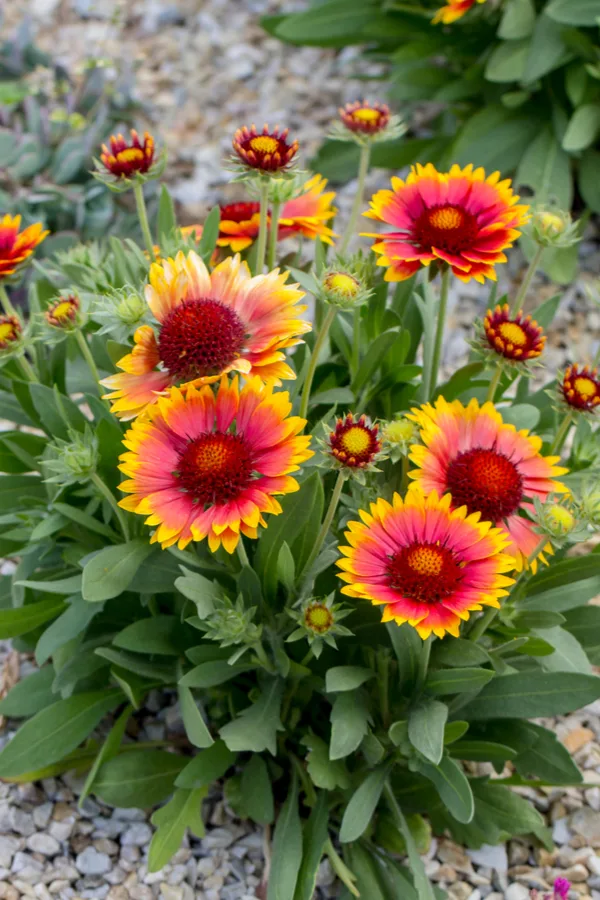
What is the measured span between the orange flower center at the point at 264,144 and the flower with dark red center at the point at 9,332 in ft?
1.47

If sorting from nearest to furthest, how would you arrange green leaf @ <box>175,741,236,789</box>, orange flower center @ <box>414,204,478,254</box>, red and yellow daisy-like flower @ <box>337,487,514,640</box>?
red and yellow daisy-like flower @ <box>337,487,514,640</box> → orange flower center @ <box>414,204,478,254</box> → green leaf @ <box>175,741,236,789</box>

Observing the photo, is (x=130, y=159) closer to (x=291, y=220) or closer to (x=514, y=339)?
(x=291, y=220)

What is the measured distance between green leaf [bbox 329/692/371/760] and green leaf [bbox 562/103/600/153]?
1889mm

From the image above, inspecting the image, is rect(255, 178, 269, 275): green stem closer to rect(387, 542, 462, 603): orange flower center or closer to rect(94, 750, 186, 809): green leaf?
rect(387, 542, 462, 603): orange flower center

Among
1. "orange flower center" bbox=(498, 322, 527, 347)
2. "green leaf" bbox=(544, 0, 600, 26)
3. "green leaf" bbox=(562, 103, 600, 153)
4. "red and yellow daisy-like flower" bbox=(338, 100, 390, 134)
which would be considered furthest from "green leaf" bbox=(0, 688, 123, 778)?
"green leaf" bbox=(544, 0, 600, 26)

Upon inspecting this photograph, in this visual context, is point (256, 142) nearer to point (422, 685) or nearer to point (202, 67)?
point (422, 685)

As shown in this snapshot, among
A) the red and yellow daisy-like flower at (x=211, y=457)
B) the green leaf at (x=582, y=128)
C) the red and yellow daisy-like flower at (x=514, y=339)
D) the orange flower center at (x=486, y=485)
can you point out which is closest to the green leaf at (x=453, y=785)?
the orange flower center at (x=486, y=485)

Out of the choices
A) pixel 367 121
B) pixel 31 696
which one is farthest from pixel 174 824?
pixel 367 121

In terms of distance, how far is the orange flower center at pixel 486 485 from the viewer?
135 centimetres

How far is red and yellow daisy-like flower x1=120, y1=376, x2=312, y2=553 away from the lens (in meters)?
1.18

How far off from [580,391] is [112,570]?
0.72 meters

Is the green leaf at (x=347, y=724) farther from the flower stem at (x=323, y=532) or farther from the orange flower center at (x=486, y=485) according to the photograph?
the orange flower center at (x=486, y=485)

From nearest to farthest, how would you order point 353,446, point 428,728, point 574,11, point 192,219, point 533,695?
point 353,446 → point 428,728 → point 533,695 → point 574,11 → point 192,219

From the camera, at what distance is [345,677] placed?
137 centimetres
